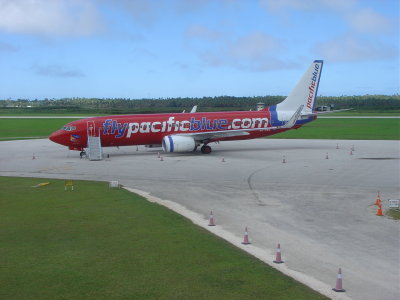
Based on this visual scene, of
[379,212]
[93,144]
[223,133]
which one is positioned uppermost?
[223,133]

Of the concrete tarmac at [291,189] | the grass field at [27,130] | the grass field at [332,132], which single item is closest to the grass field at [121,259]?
the concrete tarmac at [291,189]

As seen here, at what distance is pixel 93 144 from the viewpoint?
41781 mm

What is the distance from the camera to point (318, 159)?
39.6m

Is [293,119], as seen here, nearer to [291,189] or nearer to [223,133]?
[223,133]

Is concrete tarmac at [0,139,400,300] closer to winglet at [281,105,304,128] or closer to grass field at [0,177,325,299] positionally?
grass field at [0,177,325,299]

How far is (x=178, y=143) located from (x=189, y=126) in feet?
10.9

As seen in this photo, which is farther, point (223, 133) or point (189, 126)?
point (189, 126)

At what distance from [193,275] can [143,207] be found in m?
8.90

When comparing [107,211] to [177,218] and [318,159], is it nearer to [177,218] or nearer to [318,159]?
[177,218]

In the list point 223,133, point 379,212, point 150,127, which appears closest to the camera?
point 379,212

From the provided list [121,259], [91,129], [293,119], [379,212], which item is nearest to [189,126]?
[91,129]

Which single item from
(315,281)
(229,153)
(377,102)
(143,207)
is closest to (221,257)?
(315,281)

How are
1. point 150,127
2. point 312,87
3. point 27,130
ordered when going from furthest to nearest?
point 27,130 → point 312,87 → point 150,127

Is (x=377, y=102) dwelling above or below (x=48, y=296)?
above
